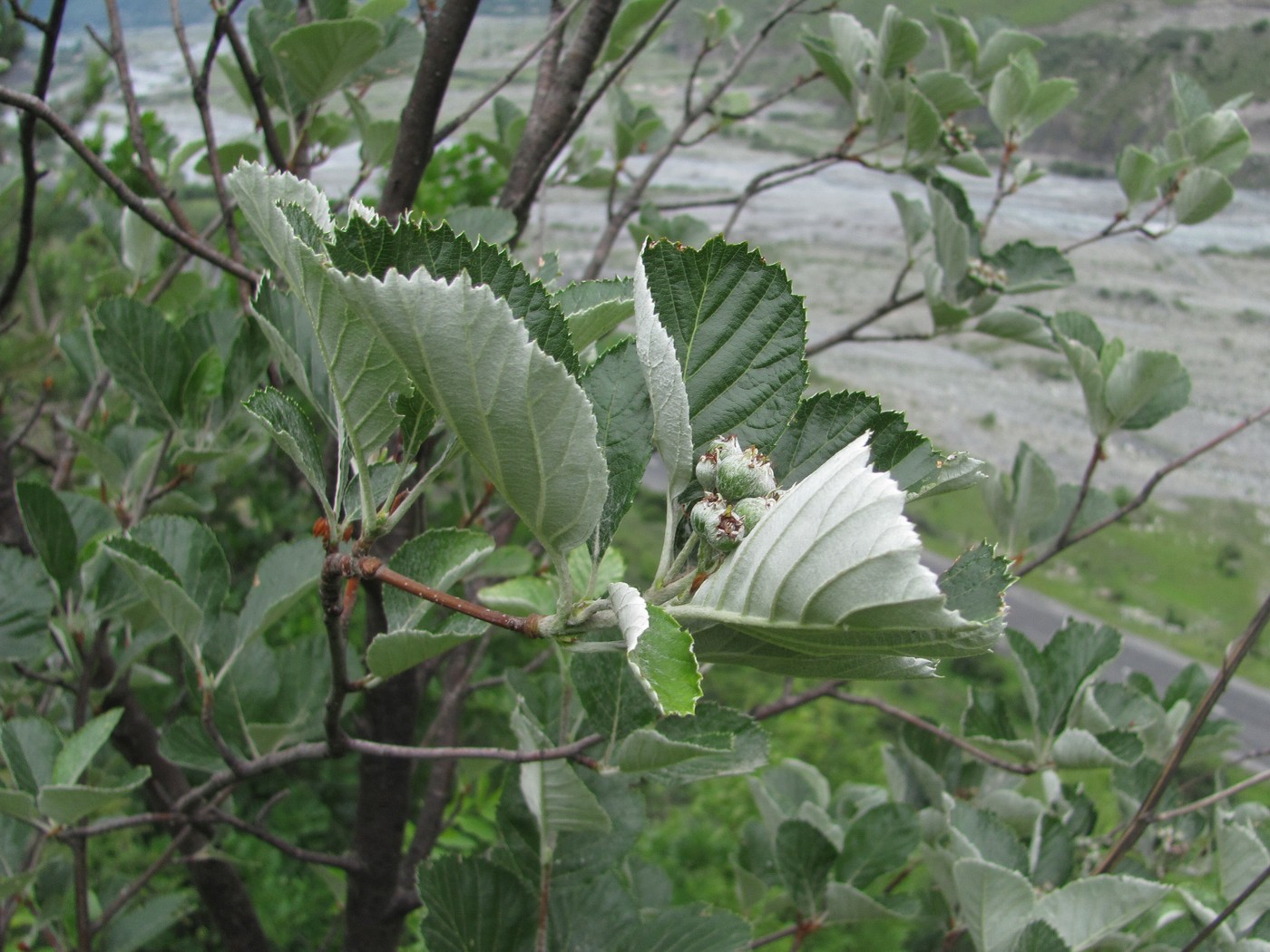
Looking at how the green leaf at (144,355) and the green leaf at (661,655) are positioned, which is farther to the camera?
the green leaf at (144,355)

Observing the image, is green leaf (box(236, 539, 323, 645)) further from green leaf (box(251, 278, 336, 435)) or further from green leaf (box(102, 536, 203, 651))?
green leaf (box(251, 278, 336, 435))

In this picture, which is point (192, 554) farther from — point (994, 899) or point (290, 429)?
point (994, 899)

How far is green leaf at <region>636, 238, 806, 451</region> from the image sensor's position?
52 cm

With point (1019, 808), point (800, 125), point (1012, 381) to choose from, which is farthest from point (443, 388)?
point (1012, 381)

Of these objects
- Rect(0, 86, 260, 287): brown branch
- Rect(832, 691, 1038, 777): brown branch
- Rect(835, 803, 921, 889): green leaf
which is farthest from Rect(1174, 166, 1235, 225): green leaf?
Rect(0, 86, 260, 287): brown branch

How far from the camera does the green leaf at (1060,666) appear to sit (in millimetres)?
1170

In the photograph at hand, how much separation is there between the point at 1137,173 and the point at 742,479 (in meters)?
1.46

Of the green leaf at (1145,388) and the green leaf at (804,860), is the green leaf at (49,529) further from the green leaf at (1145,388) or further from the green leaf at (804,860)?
the green leaf at (1145,388)

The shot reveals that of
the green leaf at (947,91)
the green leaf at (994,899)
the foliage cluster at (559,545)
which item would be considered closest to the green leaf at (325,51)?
the foliage cluster at (559,545)

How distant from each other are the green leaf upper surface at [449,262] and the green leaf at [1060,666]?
899 millimetres

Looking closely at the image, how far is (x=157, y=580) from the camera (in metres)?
0.76

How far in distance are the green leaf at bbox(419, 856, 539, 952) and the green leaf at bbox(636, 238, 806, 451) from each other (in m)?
0.56

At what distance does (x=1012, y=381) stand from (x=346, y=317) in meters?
9.23

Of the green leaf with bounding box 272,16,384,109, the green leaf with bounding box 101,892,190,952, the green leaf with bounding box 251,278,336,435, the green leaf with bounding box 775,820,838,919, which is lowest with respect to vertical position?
the green leaf with bounding box 101,892,190,952
